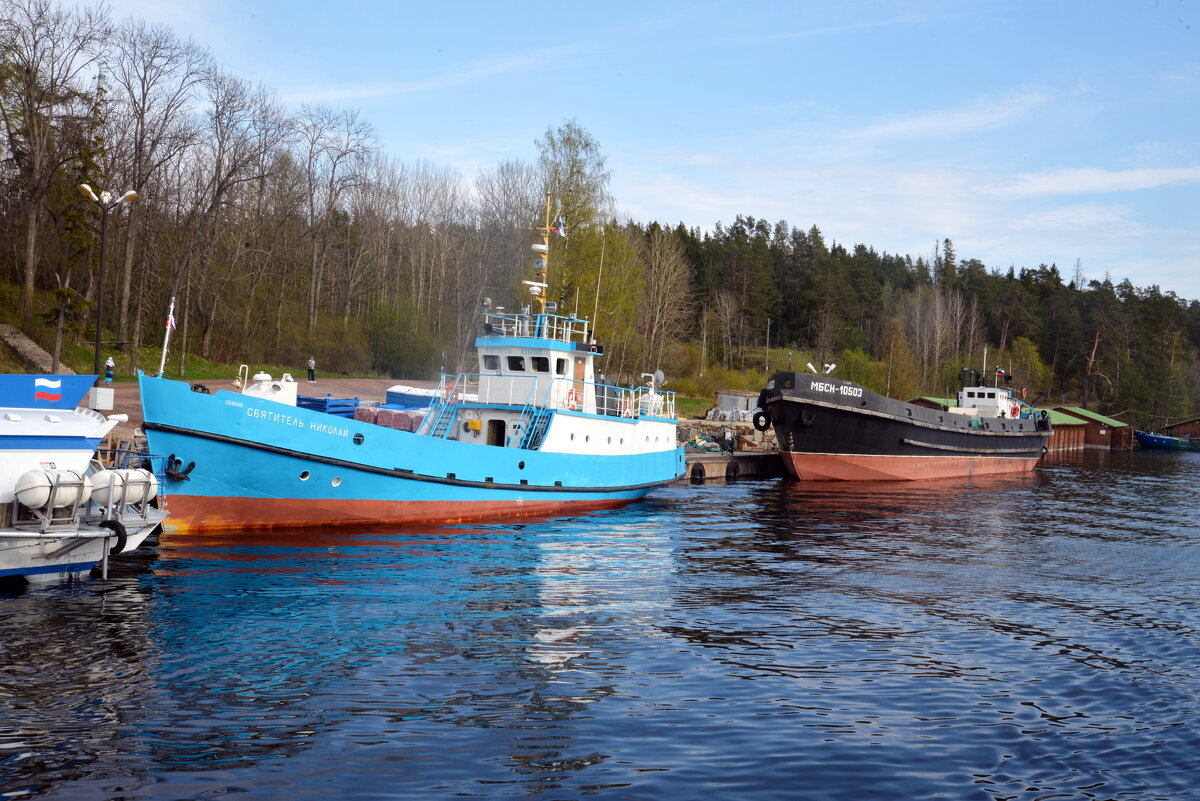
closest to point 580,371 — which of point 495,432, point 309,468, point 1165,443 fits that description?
point 495,432

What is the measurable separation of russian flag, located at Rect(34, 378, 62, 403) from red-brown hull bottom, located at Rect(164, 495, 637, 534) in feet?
11.1

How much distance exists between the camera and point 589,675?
400 inches

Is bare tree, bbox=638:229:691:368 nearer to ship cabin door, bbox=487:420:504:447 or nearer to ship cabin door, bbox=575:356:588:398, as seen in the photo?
ship cabin door, bbox=575:356:588:398

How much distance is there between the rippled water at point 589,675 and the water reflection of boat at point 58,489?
0.57m

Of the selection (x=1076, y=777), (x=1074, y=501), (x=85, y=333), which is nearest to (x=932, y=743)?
(x=1076, y=777)

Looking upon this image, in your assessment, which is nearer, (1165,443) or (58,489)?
(58,489)

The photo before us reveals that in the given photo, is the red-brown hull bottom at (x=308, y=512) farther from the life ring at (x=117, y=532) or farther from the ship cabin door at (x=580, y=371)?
the ship cabin door at (x=580, y=371)

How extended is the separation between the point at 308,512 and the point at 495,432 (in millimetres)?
5881

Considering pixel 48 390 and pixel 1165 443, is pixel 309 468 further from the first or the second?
pixel 1165 443

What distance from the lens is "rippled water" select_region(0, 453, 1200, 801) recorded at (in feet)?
24.8

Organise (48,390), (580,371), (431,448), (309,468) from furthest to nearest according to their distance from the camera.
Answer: (580,371), (431,448), (309,468), (48,390)

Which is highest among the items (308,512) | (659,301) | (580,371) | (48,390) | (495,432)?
(659,301)

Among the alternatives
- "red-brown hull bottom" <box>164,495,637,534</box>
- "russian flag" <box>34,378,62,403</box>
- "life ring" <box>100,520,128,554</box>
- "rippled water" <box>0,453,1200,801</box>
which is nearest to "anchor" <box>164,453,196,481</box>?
"red-brown hull bottom" <box>164,495,637,534</box>

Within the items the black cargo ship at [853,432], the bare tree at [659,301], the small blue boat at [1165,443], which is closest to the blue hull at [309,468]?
Result: the black cargo ship at [853,432]
